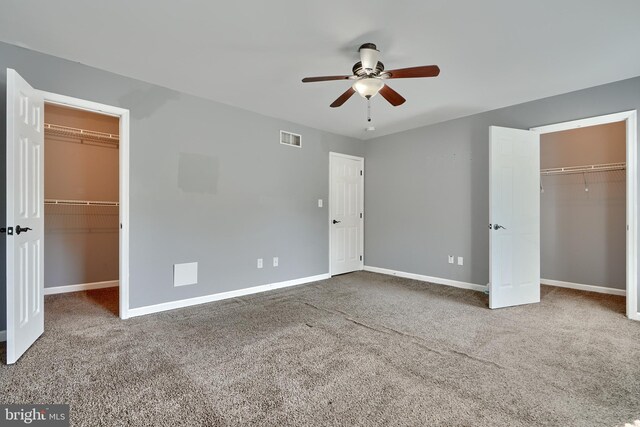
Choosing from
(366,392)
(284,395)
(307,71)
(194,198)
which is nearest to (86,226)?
(194,198)

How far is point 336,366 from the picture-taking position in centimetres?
219

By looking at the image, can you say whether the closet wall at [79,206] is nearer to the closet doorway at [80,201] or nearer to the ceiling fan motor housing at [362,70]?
the closet doorway at [80,201]

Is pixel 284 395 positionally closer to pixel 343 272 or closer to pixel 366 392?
pixel 366 392

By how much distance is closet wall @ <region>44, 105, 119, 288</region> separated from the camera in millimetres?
4074

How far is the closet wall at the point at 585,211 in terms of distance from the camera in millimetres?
4172

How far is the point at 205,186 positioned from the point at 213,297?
1.39m

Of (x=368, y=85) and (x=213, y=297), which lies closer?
(x=368, y=85)

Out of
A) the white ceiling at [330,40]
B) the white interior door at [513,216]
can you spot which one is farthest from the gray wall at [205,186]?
the white interior door at [513,216]

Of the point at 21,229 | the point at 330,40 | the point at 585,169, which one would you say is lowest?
the point at 21,229

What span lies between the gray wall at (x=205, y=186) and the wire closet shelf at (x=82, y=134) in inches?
56.5

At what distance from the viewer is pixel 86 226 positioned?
4355mm

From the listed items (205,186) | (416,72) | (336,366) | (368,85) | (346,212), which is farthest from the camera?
(346,212)

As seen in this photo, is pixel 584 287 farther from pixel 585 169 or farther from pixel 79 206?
pixel 79 206

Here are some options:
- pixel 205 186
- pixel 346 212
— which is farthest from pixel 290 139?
pixel 346 212
